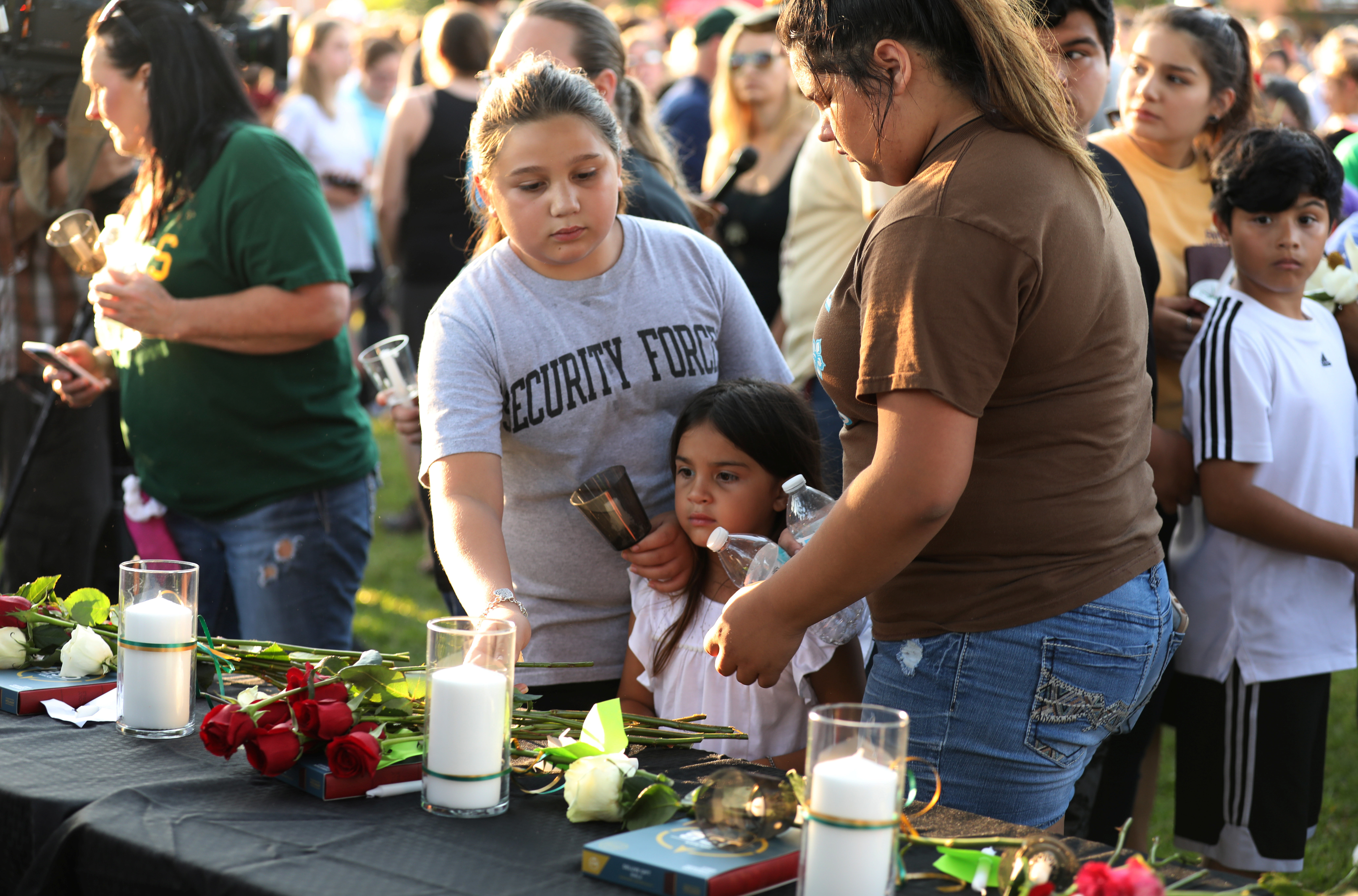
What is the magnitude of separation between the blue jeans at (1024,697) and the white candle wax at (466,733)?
574 mm

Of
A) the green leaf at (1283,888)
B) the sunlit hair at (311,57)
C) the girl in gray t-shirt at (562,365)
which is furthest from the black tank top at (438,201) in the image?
the green leaf at (1283,888)

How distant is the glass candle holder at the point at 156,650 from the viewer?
1.58 metres

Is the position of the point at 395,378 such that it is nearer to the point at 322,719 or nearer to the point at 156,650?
the point at 156,650

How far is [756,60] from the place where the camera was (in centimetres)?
447

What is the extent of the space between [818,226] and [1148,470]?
2.07m

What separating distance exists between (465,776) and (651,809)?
20cm

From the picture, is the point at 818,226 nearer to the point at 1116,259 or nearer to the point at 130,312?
the point at 130,312

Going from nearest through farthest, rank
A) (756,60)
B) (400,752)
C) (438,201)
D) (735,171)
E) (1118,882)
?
(1118,882) < (400,752) < (735,171) < (756,60) < (438,201)

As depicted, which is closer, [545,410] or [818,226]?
[545,410]

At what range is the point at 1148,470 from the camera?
67.5 inches

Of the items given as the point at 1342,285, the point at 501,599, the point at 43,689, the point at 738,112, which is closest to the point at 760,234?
the point at 738,112

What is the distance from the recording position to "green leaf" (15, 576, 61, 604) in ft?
6.50

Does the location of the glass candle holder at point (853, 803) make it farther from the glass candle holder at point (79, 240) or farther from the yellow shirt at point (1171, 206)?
the glass candle holder at point (79, 240)

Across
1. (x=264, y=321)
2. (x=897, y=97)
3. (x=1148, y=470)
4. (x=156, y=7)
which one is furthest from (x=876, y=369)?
(x=156, y=7)
